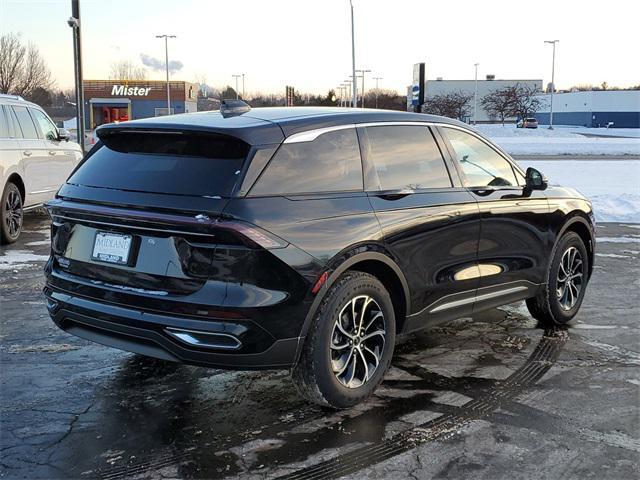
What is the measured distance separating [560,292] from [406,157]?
2.22 m

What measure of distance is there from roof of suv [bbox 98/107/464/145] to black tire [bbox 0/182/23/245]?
5.75 metres

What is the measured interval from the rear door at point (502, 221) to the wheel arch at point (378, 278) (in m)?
0.86

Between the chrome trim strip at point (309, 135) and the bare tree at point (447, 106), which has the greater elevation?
the bare tree at point (447, 106)

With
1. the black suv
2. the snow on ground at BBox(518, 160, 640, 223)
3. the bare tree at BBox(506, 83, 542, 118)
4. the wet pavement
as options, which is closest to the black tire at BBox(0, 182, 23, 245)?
the wet pavement

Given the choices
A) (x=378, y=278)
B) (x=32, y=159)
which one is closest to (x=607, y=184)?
(x=32, y=159)

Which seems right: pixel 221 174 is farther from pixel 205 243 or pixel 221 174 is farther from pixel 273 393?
pixel 273 393

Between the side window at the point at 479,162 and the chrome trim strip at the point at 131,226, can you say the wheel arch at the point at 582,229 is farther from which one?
the chrome trim strip at the point at 131,226

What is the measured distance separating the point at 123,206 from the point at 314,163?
1114 mm

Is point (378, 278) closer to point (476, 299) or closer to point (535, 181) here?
point (476, 299)

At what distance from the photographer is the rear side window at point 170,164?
3.69 m

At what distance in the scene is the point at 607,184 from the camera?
17609 mm

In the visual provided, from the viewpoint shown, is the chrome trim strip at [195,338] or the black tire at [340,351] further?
the black tire at [340,351]

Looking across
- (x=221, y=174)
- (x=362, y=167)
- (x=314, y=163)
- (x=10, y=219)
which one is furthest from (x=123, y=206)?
(x=10, y=219)

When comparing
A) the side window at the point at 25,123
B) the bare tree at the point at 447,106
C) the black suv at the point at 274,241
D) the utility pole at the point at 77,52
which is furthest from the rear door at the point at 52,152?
the bare tree at the point at 447,106
